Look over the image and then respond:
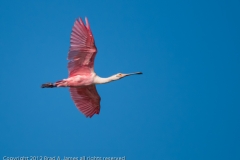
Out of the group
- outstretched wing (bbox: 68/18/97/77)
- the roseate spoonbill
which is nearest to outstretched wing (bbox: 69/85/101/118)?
the roseate spoonbill

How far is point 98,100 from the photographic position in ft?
47.6

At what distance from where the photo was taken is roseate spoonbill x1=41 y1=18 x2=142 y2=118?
12578 mm

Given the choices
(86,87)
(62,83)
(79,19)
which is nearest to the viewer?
(79,19)

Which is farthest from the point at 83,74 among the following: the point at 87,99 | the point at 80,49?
the point at 87,99

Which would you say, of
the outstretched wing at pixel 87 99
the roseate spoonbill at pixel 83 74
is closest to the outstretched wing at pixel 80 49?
the roseate spoonbill at pixel 83 74

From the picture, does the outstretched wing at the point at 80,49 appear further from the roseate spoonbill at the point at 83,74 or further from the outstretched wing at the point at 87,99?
the outstretched wing at the point at 87,99

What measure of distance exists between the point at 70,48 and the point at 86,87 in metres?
1.85

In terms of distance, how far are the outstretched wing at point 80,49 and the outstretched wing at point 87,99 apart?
1002 millimetres

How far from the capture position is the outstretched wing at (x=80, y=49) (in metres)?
12.5

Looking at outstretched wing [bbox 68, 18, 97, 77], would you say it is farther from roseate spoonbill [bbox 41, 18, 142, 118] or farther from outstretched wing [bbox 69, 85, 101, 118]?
outstretched wing [bbox 69, 85, 101, 118]

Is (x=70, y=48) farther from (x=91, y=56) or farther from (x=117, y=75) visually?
(x=117, y=75)

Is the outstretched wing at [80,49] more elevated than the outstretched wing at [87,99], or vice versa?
the outstretched wing at [80,49]

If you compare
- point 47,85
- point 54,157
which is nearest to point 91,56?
point 47,85

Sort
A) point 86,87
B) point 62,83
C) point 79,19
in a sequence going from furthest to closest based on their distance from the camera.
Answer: point 86,87 < point 62,83 < point 79,19
